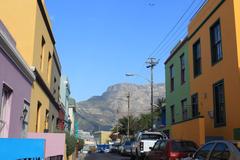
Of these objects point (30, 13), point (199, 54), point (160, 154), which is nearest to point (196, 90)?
point (199, 54)

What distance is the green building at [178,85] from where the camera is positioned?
2609 centimetres

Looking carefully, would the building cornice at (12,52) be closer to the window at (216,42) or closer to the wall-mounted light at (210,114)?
the wall-mounted light at (210,114)

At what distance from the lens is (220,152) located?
959 centimetres

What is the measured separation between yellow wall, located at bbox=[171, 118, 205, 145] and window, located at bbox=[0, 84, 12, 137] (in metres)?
10.5

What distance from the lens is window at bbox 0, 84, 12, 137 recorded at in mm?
11906

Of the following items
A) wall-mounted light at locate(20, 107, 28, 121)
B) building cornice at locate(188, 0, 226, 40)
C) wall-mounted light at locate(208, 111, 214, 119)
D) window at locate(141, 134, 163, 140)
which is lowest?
window at locate(141, 134, 163, 140)

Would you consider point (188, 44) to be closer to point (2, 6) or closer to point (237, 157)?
point (2, 6)

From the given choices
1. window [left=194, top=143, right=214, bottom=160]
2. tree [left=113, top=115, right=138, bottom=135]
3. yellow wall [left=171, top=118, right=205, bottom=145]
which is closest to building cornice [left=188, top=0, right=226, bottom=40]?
yellow wall [left=171, top=118, right=205, bottom=145]

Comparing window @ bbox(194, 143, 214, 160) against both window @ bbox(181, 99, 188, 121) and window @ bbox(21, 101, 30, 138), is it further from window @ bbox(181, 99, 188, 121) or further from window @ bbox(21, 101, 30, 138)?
window @ bbox(181, 99, 188, 121)

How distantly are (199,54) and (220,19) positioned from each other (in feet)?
14.9

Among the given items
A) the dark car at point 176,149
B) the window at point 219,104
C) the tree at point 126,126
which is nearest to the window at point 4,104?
the dark car at point 176,149

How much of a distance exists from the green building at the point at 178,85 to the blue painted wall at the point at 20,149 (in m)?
17.8

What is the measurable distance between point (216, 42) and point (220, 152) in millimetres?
11171

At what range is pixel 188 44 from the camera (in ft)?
82.9
